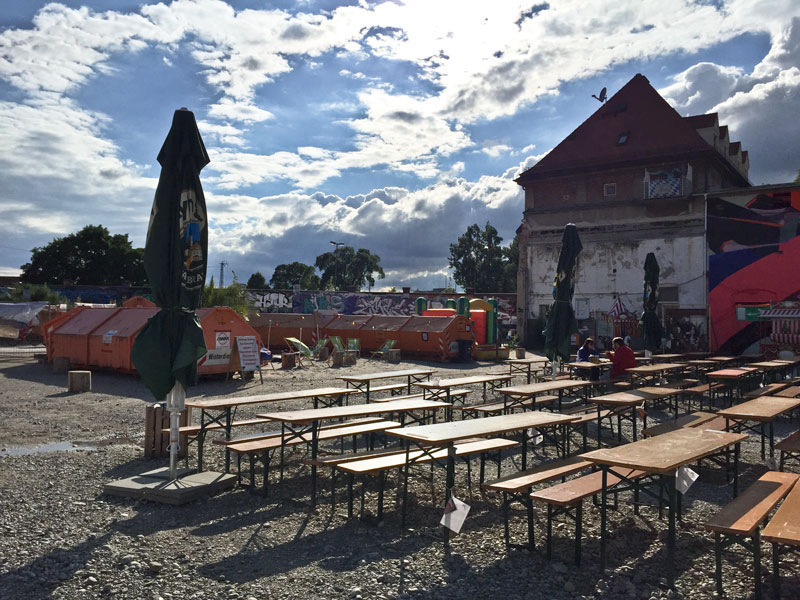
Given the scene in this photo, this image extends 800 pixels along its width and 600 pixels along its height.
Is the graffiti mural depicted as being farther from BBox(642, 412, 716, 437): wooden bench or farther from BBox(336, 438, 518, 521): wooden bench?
BBox(336, 438, 518, 521): wooden bench

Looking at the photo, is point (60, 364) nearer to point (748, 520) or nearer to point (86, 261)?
point (748, 520)

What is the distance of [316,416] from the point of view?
20.8 feet

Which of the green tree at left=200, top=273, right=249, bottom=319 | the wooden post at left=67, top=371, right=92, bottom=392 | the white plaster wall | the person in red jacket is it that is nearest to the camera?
the person in red jacket

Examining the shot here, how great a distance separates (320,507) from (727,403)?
10484mm

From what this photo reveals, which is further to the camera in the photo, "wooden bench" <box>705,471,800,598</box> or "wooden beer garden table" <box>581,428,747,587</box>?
Answer: "wooden beer garden table" <box>581,428,747,587</box>

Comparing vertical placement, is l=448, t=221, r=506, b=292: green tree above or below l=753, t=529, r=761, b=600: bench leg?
above

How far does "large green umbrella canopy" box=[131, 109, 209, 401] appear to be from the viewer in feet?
21.1

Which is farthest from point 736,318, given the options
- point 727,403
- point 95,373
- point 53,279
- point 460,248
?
point 53,279

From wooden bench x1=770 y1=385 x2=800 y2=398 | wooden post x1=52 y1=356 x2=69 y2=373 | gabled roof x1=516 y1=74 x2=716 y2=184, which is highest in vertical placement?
gabled roof x1=516 y1=74 x2=716 y2=184

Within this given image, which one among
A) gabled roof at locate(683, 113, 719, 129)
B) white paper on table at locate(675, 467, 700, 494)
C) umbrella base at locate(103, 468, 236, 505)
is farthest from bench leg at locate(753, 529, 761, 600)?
gabled roof at locate(683, 113, 719, 129)

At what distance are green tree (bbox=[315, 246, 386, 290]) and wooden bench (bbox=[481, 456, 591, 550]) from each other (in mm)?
68523

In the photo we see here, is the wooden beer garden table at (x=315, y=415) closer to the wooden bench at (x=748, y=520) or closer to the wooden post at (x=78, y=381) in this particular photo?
the wooden bench at (x=748, y=520)

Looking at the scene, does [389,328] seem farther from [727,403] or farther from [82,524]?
[82,524]

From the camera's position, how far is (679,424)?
792cm
